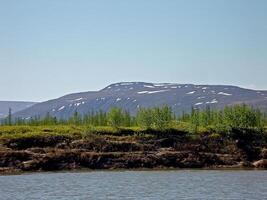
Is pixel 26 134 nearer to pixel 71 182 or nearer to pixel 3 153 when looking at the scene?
pixel 3 153

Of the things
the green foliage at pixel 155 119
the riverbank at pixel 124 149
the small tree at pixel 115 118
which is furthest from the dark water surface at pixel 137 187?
the small tree at pixel 115 118

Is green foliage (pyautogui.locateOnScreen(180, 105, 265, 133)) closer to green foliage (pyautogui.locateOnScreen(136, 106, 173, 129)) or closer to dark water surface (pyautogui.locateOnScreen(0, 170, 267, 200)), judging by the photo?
green foliage (pyautogui.locateOnScreen(136, 106, 173, 129))

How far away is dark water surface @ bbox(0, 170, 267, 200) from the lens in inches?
2101

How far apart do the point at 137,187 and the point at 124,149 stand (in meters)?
37.7

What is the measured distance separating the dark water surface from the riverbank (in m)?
14.6

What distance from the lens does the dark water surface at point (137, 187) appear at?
53.4 metres

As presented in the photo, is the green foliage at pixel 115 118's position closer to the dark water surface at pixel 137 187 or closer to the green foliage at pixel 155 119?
the green foliage at pixel 155 119

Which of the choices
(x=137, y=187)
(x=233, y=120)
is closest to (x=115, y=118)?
(x=233, y=120)

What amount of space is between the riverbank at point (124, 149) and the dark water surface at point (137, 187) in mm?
14560

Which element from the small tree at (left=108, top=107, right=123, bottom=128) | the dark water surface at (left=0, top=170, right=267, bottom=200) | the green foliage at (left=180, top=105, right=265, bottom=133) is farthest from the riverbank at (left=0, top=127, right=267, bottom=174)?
the dark water surface at (left=0, top=170, right=267, bottom=200)

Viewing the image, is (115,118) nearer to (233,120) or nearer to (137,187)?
(233,120)

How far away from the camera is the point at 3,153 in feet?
299

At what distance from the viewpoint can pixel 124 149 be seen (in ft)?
325

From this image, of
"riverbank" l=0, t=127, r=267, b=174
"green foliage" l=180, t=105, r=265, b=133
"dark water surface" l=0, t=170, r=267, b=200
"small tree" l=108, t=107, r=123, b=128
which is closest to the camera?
"dark water surface" l=0, t=170, r=267, b=200
